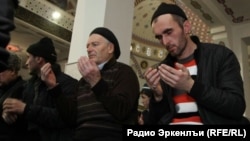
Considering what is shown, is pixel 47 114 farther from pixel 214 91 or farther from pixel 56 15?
pixel 56 15

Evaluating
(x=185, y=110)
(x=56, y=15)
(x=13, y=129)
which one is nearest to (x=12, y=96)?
(x=13, y=129)

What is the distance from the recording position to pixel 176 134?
5.58 ft

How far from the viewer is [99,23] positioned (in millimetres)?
3361

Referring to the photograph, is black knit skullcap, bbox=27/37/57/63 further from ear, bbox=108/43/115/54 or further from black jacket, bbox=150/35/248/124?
black jacket, bbox=150/35/248/124

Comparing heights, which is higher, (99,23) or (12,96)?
(99,23)

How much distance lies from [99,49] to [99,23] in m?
0.85

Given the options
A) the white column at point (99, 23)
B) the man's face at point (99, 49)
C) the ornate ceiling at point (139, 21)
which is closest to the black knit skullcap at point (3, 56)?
the man's face at point (99, 49)

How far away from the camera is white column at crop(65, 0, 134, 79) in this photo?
3.40 metres

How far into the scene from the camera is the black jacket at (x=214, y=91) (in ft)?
6.04

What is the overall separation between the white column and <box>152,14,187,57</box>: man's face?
1.20 metres

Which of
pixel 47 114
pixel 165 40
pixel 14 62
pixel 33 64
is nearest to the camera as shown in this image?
pixel 165 40

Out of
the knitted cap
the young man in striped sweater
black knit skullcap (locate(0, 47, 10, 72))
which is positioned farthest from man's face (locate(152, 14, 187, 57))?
the knitted cap

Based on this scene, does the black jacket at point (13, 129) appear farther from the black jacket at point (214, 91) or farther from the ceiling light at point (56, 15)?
the ceiling light at point (56, 15)

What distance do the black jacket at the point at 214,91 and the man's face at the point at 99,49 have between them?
1.85 ft
